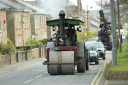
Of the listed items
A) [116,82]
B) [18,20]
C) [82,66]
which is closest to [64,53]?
[82,66]

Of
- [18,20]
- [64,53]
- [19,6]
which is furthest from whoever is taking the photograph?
[18,20]

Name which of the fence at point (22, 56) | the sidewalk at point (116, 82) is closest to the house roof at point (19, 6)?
the fence at point (22, 56)

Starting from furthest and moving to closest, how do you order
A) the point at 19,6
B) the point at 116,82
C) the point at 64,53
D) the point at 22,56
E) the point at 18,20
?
the point at 18,20
the point at 19,6
the point at 22,56
the point at 64,53
the point at 116,82

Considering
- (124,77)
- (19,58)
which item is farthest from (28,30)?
(124,77)

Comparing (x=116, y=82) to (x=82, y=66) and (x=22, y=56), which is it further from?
(x=22, y=56)

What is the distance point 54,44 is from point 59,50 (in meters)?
1.51

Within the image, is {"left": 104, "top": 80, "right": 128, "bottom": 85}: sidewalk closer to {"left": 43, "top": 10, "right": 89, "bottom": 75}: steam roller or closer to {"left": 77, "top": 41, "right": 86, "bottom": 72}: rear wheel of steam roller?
{"left": 43, "top": 10, "right": 89, "bottom": 75}: steam roller

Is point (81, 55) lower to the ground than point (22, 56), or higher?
higher

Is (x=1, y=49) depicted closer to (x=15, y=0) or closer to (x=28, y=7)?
(x=15, y=0)

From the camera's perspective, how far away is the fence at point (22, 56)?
35.3m

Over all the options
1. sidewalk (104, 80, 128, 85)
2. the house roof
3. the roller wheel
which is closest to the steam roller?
the roller wheel

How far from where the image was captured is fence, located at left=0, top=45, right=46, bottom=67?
116 ft

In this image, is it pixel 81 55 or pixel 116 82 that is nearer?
pixel 116 82

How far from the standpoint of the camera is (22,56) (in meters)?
41.4
